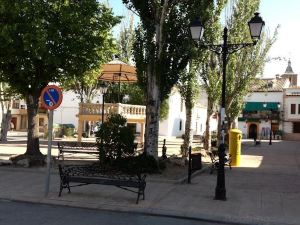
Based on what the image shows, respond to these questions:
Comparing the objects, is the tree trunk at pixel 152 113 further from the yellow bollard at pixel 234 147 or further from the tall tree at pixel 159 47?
the yellow bollard at pixel 234 147

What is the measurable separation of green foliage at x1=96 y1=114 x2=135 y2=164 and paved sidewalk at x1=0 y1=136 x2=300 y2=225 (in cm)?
195

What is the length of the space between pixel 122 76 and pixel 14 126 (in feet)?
115

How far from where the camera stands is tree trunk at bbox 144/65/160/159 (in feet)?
50.9

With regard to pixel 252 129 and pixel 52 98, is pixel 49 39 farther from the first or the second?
pixel 252 129

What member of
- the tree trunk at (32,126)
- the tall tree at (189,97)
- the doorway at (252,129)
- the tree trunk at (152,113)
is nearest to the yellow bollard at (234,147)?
the tall tree at (189,97)

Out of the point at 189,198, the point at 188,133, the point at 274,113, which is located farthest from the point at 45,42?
the point at 274,113

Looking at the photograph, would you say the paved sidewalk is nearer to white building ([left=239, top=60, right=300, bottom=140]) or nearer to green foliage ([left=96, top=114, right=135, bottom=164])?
green foliage ([left=96, top=114, right=135, bottom=164])

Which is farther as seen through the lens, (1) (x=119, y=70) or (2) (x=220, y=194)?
(1) (x=119, y=70)

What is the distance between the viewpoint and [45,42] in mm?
14711

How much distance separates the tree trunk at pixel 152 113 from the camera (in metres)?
15.5

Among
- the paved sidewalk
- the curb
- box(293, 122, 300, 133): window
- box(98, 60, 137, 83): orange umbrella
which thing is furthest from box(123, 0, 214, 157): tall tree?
box(293, 122, 300, 133): window

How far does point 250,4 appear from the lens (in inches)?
1099

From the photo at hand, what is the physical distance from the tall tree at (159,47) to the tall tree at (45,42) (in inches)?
60.3

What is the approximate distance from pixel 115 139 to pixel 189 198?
4.79 meters
